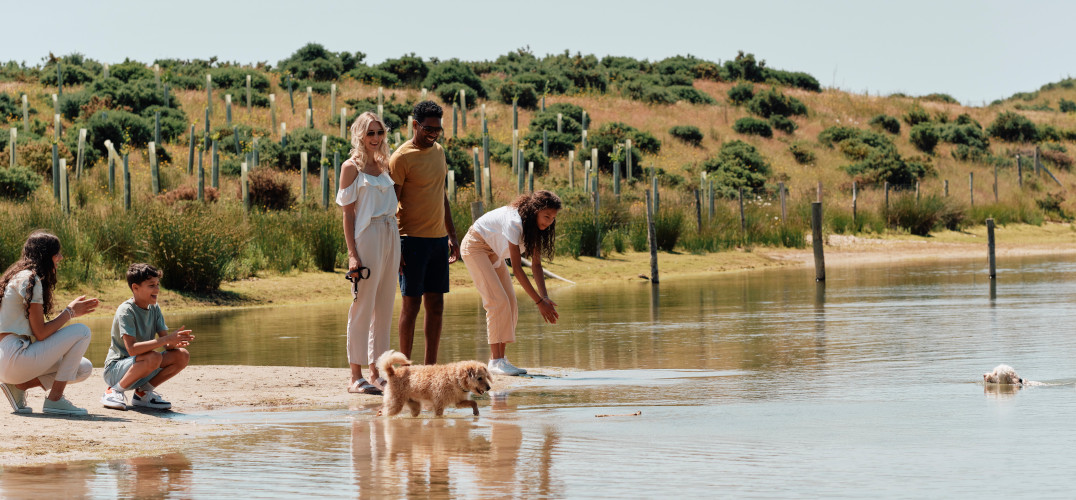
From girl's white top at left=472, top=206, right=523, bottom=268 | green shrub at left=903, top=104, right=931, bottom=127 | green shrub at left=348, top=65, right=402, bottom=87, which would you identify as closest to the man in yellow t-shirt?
girl's white top at left=472, top=206, right=523, bottom=268

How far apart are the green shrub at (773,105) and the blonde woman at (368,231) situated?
58753 mm

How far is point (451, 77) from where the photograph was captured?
6072 centimetres

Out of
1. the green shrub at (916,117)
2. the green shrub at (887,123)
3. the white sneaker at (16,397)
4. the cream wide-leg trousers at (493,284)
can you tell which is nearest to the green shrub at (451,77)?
the green shrub at (887,123)

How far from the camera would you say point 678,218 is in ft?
97.3

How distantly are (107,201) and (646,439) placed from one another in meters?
22.0

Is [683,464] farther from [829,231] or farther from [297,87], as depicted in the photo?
[297,87]

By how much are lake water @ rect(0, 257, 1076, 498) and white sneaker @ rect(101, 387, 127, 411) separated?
1.90ft

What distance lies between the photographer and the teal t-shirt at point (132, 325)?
310 inches

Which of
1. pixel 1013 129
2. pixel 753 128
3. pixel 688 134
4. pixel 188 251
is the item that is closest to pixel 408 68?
pixel 688 134

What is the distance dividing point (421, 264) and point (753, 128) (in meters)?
54.1

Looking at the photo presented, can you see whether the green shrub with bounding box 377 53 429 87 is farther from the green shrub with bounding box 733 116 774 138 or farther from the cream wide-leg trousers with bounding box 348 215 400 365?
the cream wide-leg trousers with bounding box 348 215 400 365

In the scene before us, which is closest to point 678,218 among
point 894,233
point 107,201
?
point 894,233

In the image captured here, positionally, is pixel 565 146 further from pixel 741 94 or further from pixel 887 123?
pixel 887 123

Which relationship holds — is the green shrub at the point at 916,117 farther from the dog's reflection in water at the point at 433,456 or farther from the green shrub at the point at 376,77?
the dog's reflection in water at the point at 433,456
